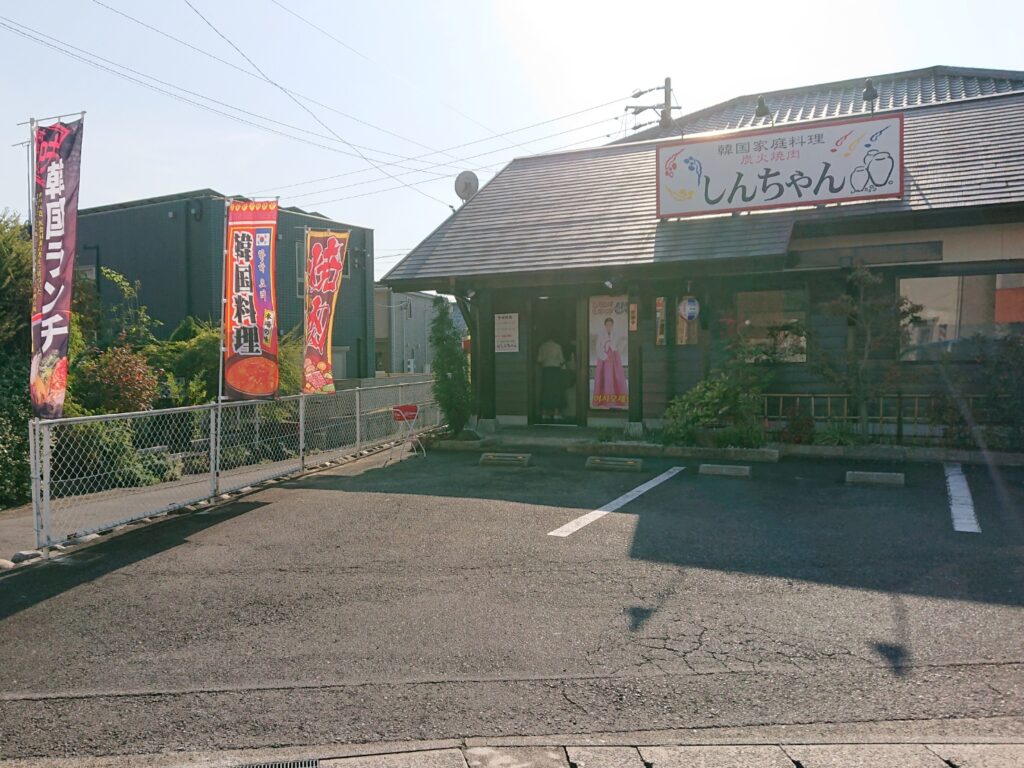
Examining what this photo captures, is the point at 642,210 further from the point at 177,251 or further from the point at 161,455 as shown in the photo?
the point at 177,251

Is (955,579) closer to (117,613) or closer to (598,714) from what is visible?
(598,714)

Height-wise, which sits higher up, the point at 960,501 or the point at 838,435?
the point at 838,435

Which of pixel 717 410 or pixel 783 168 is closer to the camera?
pixel 717 410

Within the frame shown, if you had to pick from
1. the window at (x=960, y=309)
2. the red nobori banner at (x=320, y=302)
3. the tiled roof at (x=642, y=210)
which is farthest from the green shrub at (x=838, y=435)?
the red nobori banner at (x=320, y=302)

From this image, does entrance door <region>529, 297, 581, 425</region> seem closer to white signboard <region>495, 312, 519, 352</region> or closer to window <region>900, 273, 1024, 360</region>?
white signboard <region>495, 312, 519, 352</region>

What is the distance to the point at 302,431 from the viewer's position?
10.1 metres

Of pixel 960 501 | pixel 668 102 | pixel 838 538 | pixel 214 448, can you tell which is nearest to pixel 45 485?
pixel 214 448

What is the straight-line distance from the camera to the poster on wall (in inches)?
523

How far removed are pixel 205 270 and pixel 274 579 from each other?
18.4 meters

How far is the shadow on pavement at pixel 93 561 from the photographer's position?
18.1ft

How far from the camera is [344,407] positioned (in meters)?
Result: 11.8

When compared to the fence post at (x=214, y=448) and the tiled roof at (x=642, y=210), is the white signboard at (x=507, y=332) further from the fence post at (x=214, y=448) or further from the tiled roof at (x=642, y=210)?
the fence post at (x=214, y=448)

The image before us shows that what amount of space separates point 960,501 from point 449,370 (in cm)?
747

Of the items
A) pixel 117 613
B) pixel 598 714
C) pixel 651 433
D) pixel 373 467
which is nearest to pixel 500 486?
pixel 373 467
